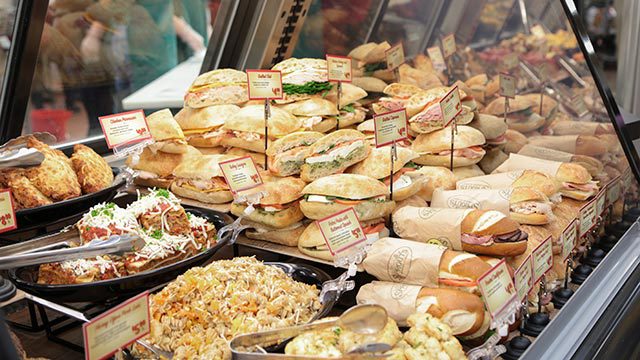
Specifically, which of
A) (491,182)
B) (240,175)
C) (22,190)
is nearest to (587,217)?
(491,182)

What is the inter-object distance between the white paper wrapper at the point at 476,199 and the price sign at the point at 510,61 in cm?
130

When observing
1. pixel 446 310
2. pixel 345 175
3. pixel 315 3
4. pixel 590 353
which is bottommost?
pixel 590 353

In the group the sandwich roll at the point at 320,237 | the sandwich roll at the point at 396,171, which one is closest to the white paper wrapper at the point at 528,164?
the sandwich roll at the point at 396,171

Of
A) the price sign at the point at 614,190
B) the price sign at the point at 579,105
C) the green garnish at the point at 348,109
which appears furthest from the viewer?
the green garnish at the point at 348,109

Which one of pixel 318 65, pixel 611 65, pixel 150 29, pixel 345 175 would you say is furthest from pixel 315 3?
pixel 611 65

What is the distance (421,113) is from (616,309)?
1.24 meters

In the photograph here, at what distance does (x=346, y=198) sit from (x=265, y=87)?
0.80 metres

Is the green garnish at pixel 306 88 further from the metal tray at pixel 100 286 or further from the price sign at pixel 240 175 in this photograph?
the metal tray at pixel 100 286

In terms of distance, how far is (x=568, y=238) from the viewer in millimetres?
2104

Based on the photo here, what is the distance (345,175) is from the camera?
230cm

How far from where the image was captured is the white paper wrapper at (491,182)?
2.42 m

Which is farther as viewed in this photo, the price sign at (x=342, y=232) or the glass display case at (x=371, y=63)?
the glass display case at (x=371, y=63)

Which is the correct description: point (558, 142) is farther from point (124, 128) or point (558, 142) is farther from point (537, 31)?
point (124, 128)

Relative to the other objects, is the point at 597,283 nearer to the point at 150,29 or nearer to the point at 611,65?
the point at 150,29
